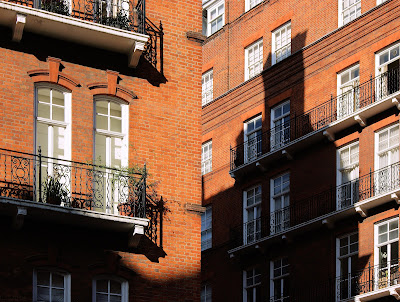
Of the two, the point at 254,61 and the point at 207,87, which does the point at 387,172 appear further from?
the point at 207,87

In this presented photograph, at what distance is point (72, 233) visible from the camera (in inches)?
1005

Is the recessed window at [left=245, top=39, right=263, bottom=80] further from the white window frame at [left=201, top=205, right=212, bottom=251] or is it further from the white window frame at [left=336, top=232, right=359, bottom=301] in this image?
the white window frame at [left=336, top=232, right=359, bottom=301]

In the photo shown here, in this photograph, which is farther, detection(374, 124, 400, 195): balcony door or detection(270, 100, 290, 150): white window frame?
detection(270, 100, 290, 150): white window frame

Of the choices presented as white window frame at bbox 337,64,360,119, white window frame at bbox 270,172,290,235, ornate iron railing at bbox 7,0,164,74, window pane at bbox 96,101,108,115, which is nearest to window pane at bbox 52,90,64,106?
window pane at bbox 96,101,108,115

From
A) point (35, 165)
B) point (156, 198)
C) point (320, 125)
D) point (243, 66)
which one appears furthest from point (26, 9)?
point (243, 66)

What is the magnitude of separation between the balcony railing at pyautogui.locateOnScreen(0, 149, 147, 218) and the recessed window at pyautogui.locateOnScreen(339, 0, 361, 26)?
72.5 ft

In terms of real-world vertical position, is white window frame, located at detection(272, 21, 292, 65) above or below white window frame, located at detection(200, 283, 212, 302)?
above

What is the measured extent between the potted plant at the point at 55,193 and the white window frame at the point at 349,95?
2152 cm

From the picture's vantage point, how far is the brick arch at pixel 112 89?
2702 cm

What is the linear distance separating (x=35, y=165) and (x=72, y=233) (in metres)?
1.67

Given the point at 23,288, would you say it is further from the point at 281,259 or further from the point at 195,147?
the point at 281,259

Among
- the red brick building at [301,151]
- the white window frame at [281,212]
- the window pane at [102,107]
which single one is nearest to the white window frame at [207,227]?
the red brick building at [301,151]

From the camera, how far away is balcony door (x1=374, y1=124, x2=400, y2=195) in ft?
140

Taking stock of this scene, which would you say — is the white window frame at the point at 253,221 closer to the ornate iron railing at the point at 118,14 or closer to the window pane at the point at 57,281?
the ornate iron railing at the point at 118,14
